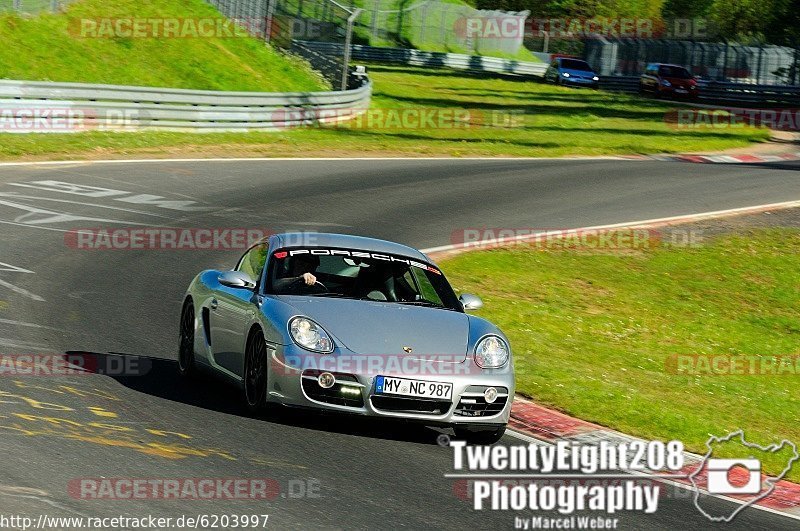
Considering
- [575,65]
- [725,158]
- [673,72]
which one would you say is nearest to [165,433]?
[725,158]

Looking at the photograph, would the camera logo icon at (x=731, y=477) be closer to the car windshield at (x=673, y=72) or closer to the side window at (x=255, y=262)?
the side window at (x=255, y=262)

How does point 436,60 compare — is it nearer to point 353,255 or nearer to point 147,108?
point 147,108

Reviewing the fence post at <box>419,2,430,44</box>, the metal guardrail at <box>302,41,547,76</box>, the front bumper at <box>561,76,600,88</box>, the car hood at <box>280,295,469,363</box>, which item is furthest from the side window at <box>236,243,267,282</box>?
the fence post at <box>419,2,430,44</box>

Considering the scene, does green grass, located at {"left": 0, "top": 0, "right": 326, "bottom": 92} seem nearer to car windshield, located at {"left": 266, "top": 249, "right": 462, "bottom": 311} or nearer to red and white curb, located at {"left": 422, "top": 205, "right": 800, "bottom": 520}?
car windshield, located at {"left": 266, "top": 249, "right": 462, "bottom": 311}

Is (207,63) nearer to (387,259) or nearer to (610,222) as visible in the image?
(610,222)

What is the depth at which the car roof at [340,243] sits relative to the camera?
10.2m

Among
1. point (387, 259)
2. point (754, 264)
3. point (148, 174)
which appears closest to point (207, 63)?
point (148, 174)

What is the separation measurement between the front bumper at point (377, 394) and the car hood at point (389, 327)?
0.17 metres

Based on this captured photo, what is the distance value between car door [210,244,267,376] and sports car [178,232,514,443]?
0.01 m

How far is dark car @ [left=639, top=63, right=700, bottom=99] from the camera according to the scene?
2259 inches

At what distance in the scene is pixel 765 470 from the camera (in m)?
9.54

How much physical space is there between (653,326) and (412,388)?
8496 millimetres

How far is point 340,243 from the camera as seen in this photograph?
10273 mm

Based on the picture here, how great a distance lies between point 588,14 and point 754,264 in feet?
300
